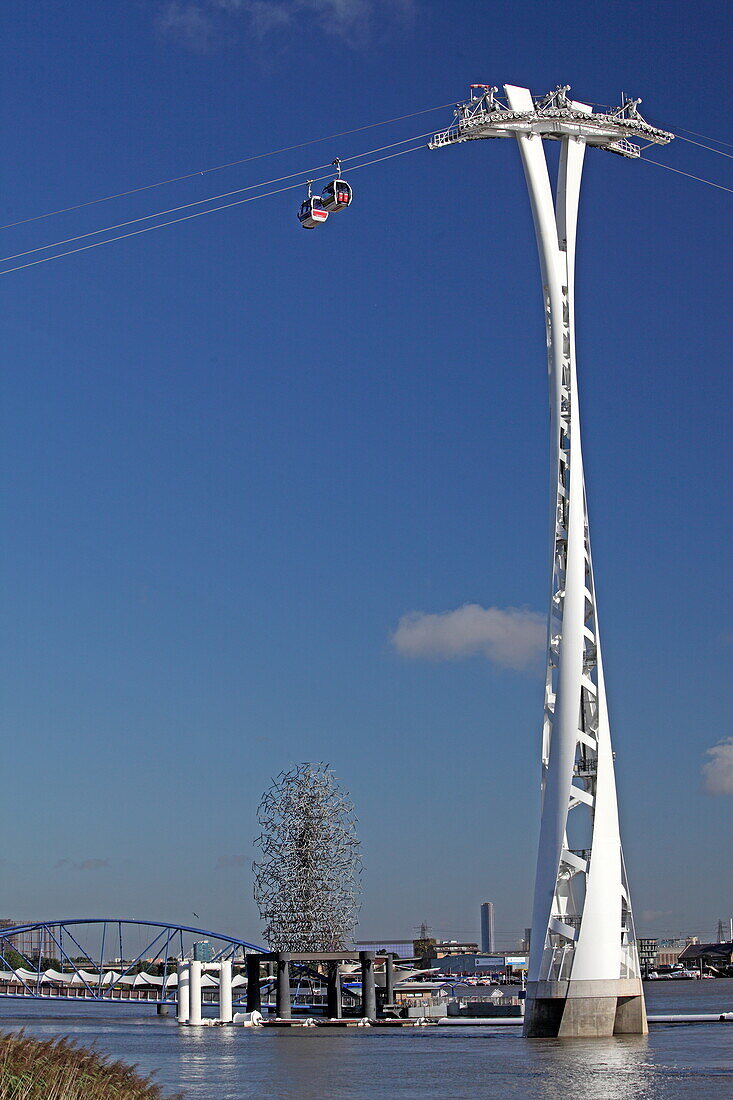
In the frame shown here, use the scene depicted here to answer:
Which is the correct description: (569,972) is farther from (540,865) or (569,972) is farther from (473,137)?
(473,137)

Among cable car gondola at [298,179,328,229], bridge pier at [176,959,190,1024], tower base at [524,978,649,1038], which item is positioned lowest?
bridge pier at [176,959,190,1024]

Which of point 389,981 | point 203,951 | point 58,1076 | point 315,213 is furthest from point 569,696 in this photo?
point 203,951

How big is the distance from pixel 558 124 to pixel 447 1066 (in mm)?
41855

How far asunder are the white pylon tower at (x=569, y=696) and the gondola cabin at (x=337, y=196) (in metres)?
16.4

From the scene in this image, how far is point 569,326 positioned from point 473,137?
9.67 meters

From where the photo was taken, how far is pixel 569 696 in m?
57.3

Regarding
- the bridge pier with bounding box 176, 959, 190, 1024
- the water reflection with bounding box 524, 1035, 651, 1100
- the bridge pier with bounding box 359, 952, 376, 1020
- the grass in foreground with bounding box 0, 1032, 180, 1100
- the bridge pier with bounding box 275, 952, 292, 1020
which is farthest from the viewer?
the bridge pier with bounding box 176, 959, 190, 1024

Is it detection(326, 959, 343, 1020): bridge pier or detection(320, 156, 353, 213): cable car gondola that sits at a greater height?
detection(320, 156, 353, 213): cable car gondola

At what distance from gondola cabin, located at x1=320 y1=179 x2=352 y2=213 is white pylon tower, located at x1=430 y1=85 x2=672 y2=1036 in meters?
16.4

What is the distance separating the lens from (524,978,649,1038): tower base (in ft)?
181

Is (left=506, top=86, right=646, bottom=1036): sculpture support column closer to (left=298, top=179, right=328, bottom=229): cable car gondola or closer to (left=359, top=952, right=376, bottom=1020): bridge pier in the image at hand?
(left=298, top=179, right=328, bottom=229): cable car gondola

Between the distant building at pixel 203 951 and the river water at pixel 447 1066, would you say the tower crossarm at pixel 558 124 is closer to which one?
the river water at pixel 447 1066

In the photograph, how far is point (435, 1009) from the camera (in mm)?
120188

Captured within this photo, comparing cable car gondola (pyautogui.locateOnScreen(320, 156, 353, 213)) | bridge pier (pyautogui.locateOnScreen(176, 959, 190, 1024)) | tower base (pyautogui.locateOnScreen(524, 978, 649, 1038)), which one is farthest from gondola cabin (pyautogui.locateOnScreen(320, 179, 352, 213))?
bridge pier (pyautogui.locateOnScreen(176, 959, 190, 1024))
